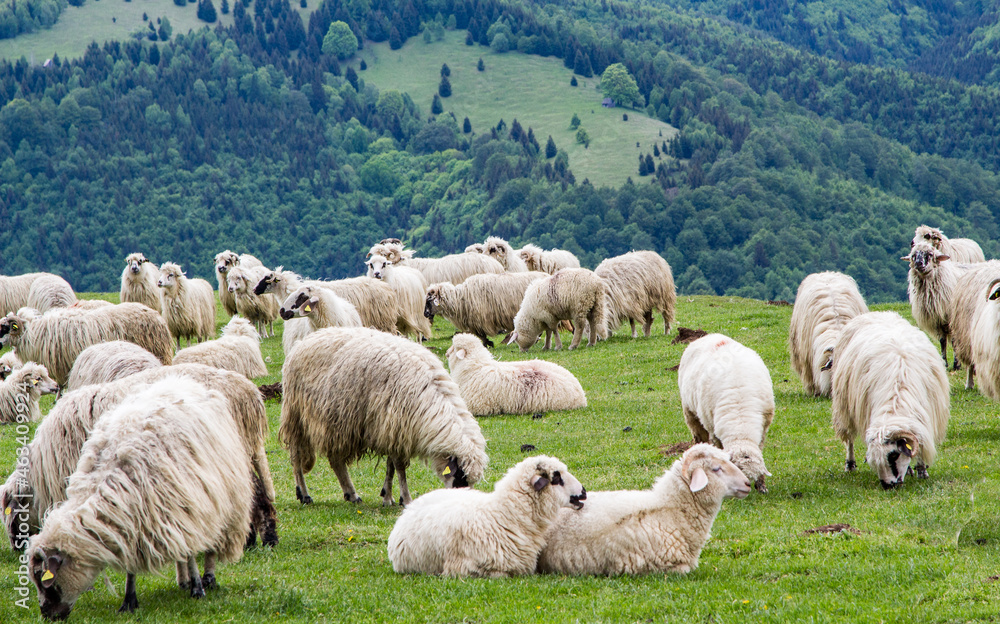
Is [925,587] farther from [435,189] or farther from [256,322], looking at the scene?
[435,189]

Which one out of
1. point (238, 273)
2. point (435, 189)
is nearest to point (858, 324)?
point (238, 273)

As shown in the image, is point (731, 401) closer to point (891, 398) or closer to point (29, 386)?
point (891, 398)

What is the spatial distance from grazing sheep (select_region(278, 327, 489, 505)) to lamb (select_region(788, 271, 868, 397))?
20.6ft

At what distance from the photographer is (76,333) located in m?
16.8

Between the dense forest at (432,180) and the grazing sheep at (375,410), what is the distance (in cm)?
9377

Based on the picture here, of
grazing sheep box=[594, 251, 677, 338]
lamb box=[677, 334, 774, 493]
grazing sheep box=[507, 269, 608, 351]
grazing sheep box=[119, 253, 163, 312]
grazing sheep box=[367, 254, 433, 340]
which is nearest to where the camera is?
lamb box=[677, 334, 774, 493]

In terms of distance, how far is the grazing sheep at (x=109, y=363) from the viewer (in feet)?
40.3

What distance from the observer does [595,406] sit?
15984 mm

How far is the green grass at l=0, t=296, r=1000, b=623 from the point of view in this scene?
6.73 m

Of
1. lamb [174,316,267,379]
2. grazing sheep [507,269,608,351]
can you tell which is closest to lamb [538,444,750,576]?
lamb [174,316,267,379]

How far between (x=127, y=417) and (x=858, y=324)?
8462mm

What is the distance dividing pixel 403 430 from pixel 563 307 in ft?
39.4

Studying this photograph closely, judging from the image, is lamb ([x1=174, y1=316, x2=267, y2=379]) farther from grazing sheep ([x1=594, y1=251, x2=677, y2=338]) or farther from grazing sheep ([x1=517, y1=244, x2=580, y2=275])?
grazing sheep ([x1=517, y1=244, x2=580, y2=275])

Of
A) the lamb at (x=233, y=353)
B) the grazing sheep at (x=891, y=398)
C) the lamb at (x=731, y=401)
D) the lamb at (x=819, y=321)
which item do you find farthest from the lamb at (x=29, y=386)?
the grazing sheep at (x=891, y=398)
